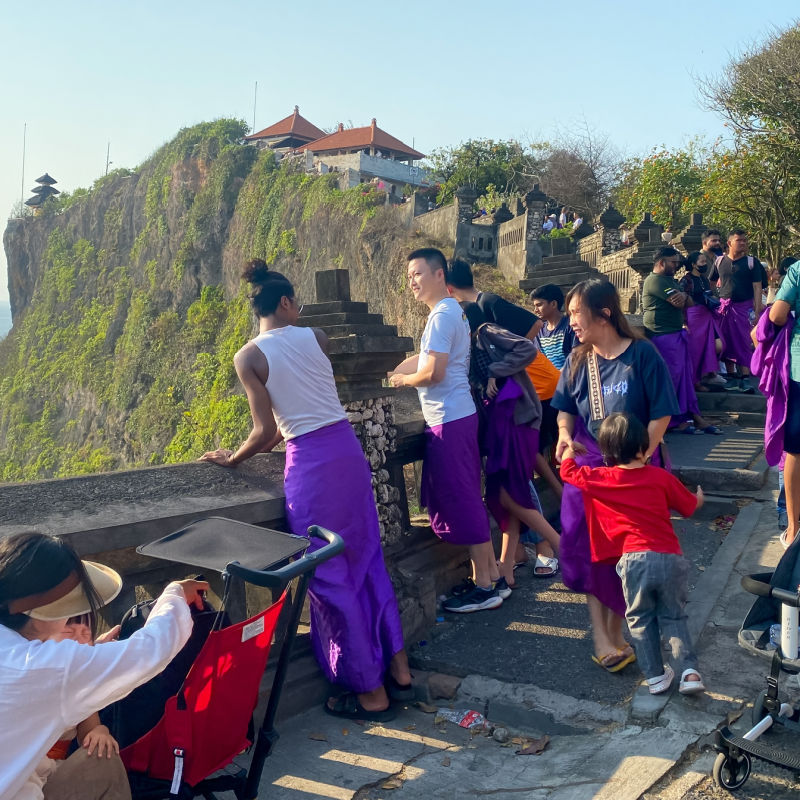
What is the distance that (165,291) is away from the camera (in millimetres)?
40188

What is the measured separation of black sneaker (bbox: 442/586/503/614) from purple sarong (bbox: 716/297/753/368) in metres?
6.30

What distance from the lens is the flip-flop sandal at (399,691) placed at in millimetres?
3607

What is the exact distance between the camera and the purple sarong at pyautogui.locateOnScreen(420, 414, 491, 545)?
4.29 metres

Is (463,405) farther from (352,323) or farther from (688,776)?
(688,776)

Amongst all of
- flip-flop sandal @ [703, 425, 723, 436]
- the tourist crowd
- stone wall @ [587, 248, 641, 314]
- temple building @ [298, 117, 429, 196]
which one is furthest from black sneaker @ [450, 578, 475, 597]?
temple building @ [298, 117, 429, 196]

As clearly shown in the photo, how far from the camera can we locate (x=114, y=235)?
4516 centimetres

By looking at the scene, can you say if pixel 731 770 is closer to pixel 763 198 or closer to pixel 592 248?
pixel 592 248

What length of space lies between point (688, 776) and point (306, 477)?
1780 millimetres

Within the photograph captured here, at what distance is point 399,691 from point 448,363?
5.25 feet

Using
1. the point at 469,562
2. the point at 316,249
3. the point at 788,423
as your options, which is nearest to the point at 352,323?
the point at 469,562

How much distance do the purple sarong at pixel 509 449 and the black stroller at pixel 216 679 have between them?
2148mm

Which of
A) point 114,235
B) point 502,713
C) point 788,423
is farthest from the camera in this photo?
point 114,235

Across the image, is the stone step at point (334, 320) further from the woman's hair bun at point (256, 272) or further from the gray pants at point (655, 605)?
the gray pants at point (655, 605)

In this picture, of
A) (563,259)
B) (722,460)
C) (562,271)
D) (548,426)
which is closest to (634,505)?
(548,426)
